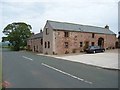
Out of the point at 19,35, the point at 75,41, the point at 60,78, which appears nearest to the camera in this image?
the point at 60,78

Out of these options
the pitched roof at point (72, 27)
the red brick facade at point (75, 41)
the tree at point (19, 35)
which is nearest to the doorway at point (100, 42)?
the red brick facade at point (75, 41)

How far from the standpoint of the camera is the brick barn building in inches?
1743

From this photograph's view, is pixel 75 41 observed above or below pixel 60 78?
above

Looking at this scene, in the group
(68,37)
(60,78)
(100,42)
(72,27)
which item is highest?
(72,27)

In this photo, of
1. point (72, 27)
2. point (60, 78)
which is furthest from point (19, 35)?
point (60, 78)

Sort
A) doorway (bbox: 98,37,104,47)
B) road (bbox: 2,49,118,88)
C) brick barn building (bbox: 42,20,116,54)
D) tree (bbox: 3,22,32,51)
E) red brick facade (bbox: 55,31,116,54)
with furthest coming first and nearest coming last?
tree (bbox: 3,22,32,51) → doorway (bbox: 98,37,104,47) → red brick facade (bbox: 55,31,116,54) → brick barn building (bbox: 42,20,116,54) → road (bbox: 2,49,118,88)

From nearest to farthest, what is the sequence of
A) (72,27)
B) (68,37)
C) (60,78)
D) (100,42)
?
(60,78) → (68,37) → (72,27) → (100,42)

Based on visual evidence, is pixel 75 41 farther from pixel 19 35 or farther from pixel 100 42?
pixel 19 35

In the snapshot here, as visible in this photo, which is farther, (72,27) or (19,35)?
(19,35)

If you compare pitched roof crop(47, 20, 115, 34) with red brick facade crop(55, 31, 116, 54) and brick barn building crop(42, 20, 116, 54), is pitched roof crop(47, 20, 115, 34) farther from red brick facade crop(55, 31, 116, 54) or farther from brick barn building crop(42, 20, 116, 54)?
A: red brick facade crop(55, 31, 116, 54)

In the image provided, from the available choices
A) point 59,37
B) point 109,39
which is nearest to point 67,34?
point 59,37

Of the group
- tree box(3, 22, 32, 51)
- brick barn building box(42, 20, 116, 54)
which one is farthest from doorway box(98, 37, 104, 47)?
Result: tree box(3, 22, 32, 51)

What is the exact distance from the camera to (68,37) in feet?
150

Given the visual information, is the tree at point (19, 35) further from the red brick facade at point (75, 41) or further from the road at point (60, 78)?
the road at point (60, 78)
